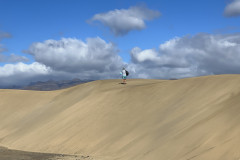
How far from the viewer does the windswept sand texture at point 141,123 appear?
1493cm

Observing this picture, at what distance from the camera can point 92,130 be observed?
2370 cm

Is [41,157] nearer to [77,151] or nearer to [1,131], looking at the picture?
[77,151]

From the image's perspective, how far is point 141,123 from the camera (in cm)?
2159

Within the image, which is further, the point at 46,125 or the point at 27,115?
the point at 27,115

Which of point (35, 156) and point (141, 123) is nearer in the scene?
point (35, 156)

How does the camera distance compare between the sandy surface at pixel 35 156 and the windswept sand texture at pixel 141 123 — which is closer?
the windswept sand texture at pixel 141 123

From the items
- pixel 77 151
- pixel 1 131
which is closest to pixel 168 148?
pixel 77 151

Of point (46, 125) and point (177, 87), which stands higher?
point (177, 87)

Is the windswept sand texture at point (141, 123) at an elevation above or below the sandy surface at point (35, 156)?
above

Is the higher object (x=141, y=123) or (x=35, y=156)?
(x=141, y=123)

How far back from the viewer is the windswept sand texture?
1493 centimetres

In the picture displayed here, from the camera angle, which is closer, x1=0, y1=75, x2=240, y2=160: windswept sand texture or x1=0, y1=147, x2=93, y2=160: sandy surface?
x1=0, y1=75, x2=240, y2=160: windswept sand texture

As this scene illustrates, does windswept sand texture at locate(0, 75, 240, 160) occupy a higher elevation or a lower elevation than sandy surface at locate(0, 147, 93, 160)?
higher

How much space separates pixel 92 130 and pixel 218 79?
33.3ft
